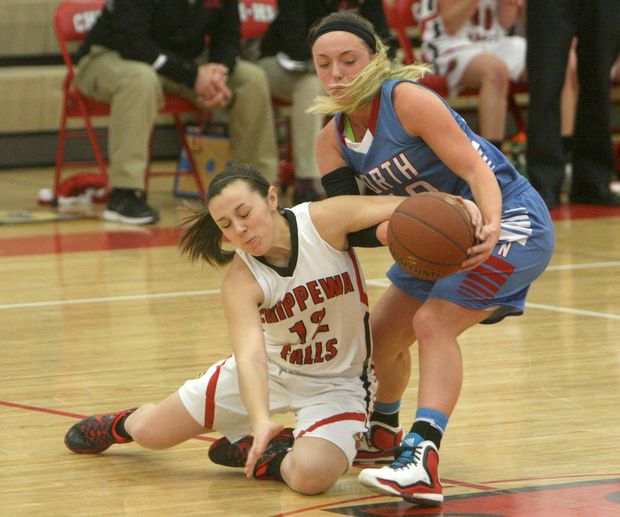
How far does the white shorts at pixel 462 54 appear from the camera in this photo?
7488 millimetres

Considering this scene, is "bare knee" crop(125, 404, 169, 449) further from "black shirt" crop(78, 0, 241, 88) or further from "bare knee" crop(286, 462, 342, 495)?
"black shirt" crop(78, 0, 241, 88)

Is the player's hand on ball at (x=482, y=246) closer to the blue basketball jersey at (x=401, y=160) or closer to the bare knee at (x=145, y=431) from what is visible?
the blue basketball jersey at (x=401, y=160)

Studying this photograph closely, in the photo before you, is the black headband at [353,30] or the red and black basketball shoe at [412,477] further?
the black headband at [353,30]

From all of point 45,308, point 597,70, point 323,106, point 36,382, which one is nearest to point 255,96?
point 597,70

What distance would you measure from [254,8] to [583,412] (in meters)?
5.06

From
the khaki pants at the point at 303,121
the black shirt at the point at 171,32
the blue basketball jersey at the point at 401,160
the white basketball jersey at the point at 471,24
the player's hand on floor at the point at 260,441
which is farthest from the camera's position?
the khaki pants at the point at 303,121

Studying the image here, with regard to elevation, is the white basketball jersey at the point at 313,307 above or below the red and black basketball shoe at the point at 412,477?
above

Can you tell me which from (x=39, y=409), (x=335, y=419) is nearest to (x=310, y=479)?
(x=335, y=419)

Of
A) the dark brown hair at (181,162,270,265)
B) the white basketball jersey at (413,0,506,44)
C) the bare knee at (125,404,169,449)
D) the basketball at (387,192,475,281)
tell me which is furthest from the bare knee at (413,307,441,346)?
the white basketball jersey at (413,0,506,44)

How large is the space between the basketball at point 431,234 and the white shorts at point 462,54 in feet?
15.4

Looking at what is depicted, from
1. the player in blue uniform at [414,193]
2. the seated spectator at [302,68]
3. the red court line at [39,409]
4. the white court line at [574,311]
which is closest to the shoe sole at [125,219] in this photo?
the seated spectator at [302,68]

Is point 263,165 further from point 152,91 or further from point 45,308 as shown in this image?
point 45,308

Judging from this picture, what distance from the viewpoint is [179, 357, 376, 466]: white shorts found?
10.0ft

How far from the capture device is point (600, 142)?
7648mm
